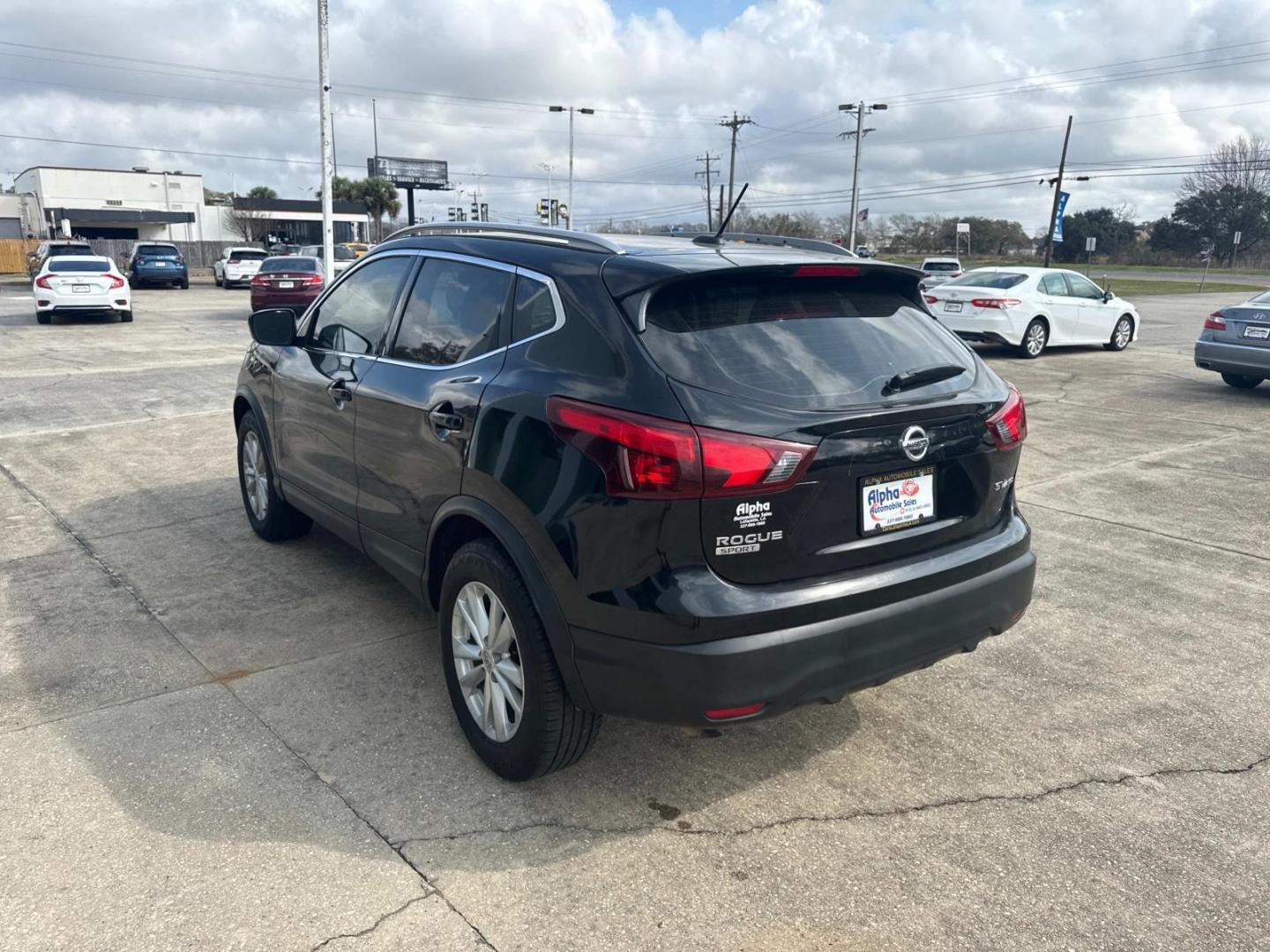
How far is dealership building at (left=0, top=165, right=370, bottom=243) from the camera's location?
215ft

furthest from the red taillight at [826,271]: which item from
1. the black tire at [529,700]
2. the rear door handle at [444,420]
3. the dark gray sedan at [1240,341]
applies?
the dark gray sedan at [1240,341]

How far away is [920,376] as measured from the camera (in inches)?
126

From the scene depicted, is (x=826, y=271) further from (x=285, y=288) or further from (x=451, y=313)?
(x=285, y=288)

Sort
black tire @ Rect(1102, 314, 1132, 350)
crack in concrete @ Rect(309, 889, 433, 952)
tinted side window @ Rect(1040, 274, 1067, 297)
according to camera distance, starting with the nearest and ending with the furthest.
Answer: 1. crack in concrete @ Rect(309, 889, 433, 952)
2. tinted side window @ Rect(1040, 274, 1067, 297)
3. black tire @ Rect(1102, 314, 1132, 350)

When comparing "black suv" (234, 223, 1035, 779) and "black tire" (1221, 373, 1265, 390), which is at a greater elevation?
"black suv" (234, 223, 1035, 779)

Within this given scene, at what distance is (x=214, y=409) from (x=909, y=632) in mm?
9109

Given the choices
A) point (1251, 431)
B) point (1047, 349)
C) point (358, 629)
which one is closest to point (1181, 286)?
point (1047, 349)

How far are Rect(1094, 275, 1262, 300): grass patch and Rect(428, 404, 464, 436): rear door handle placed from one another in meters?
41.7

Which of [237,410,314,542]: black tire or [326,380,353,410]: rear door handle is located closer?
[326,380,353,410]: rear door handle

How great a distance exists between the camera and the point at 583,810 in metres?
3.18

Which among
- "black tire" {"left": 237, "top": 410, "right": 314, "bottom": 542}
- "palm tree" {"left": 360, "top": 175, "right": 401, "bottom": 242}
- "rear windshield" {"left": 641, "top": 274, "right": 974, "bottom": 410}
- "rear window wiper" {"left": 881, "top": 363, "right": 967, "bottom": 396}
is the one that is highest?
"palm tree" {"left": 360, "top": 175, "right": 401, "bottom": 242}

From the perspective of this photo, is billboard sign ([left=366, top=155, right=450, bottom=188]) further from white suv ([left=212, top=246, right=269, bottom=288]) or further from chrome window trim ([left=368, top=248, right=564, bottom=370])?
chrome window trim ([left=368, top=248, right=564, bottom=370])

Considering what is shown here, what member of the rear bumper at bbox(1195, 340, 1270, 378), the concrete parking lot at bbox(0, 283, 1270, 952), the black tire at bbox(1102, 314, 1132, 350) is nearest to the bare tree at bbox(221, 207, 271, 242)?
the black tire at bbox(1102, 314, 1132, 350)

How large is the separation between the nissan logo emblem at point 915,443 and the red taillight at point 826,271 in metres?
0.63
